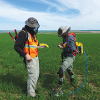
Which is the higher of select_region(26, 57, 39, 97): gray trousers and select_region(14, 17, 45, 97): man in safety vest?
select_region(14, 17, 45, 97): man in safety vest

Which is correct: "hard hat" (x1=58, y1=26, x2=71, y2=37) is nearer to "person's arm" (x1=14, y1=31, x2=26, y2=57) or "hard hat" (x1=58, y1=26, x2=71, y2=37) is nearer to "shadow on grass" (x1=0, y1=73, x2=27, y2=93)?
"person's arm" (x1=14, y1=31, x2=26, y2=57)

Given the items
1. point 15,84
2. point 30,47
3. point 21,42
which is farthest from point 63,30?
point 15,84

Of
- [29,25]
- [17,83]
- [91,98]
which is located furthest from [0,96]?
[91,98]

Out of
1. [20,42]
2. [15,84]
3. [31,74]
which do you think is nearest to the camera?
[20,42]

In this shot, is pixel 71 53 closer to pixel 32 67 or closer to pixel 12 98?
pixel 32 67

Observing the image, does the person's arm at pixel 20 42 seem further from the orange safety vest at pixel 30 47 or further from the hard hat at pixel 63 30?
the hard hat at pixel 63 30

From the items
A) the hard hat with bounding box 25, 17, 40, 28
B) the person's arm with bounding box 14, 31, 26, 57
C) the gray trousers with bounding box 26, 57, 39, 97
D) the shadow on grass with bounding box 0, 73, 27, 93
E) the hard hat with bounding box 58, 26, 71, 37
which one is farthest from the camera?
the shadow on grass with bounding box 0, 73, 27, 93

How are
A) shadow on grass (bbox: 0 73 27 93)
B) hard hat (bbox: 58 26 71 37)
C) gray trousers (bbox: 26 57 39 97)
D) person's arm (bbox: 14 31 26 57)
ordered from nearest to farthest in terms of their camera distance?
person's arm (bbox: 14 31 26 57) < gray trousers (bbox: 26 57 39 97) < hard hat (bbox: 58 26 71 37) < shadow on grass (bbox: 0 73 27 93)

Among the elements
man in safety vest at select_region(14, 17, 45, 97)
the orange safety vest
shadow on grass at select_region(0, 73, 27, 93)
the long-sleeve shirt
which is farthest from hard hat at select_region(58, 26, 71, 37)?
shadow on grass at select_region(0, 73, 27, 93)

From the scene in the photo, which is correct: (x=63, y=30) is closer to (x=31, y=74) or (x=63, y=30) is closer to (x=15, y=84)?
(x=31, y=74)

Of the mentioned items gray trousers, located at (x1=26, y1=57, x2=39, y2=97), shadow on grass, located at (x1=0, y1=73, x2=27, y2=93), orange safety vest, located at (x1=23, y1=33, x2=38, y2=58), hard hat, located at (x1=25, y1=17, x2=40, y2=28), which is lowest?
shadow on grass, located at (x1=0, y1=73, x2=27, y2=93)

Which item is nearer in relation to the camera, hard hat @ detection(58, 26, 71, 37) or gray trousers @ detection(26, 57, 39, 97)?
gray trousers @ detection(26, 57, 39, 97)

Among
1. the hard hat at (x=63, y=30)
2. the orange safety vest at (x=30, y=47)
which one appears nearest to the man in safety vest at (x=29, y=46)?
the orange safety vest at (x=30, y=47)

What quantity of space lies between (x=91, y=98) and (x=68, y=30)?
6.58 feet
